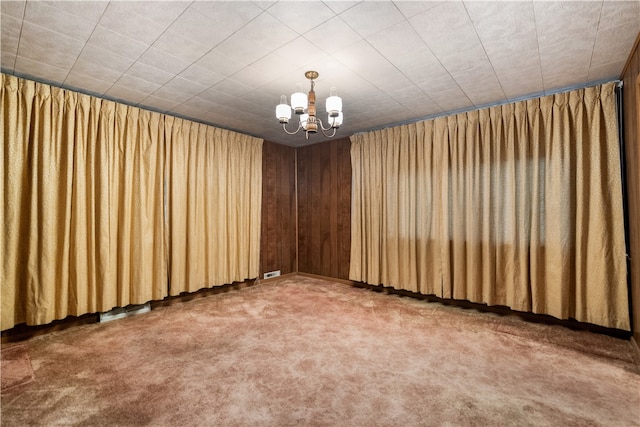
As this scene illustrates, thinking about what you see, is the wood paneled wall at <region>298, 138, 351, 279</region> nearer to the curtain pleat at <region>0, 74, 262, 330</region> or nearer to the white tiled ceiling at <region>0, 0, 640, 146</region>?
the curtain pleat at <region>0, 74, 262, 330</region>

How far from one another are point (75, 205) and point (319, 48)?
2870 mm

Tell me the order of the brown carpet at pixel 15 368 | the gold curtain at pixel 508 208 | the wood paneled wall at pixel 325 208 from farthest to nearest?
the wood paneled wall at pixel 325 208, the gold curtain at pixel 508 208, the brown carpet at pixel 15 368

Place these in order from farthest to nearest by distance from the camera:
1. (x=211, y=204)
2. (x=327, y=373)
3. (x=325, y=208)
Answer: (x=325, y=208)
(x=211, y=204)
(x=327, y=373)

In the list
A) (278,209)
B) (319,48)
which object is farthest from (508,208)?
(278,209)

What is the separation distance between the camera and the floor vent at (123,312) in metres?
3.14

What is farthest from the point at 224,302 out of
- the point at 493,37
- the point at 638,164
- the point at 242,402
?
the point at 638,164

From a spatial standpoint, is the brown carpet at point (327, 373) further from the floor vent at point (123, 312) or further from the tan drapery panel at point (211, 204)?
the tan drapery panel at point (211, 204)

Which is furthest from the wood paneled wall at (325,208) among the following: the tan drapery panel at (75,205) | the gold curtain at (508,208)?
the tan drapery panel at (75,205)

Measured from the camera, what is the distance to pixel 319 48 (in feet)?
7.22

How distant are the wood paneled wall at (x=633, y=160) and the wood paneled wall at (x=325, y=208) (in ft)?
10.3

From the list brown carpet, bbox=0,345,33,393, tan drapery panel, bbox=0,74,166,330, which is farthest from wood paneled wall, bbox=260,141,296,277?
brown carpet, bbox=0,345,33,393

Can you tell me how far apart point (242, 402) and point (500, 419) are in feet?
5.00

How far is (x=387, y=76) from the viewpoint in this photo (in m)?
2.67

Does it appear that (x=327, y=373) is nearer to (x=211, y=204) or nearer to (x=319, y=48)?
(x=319, y=48)
